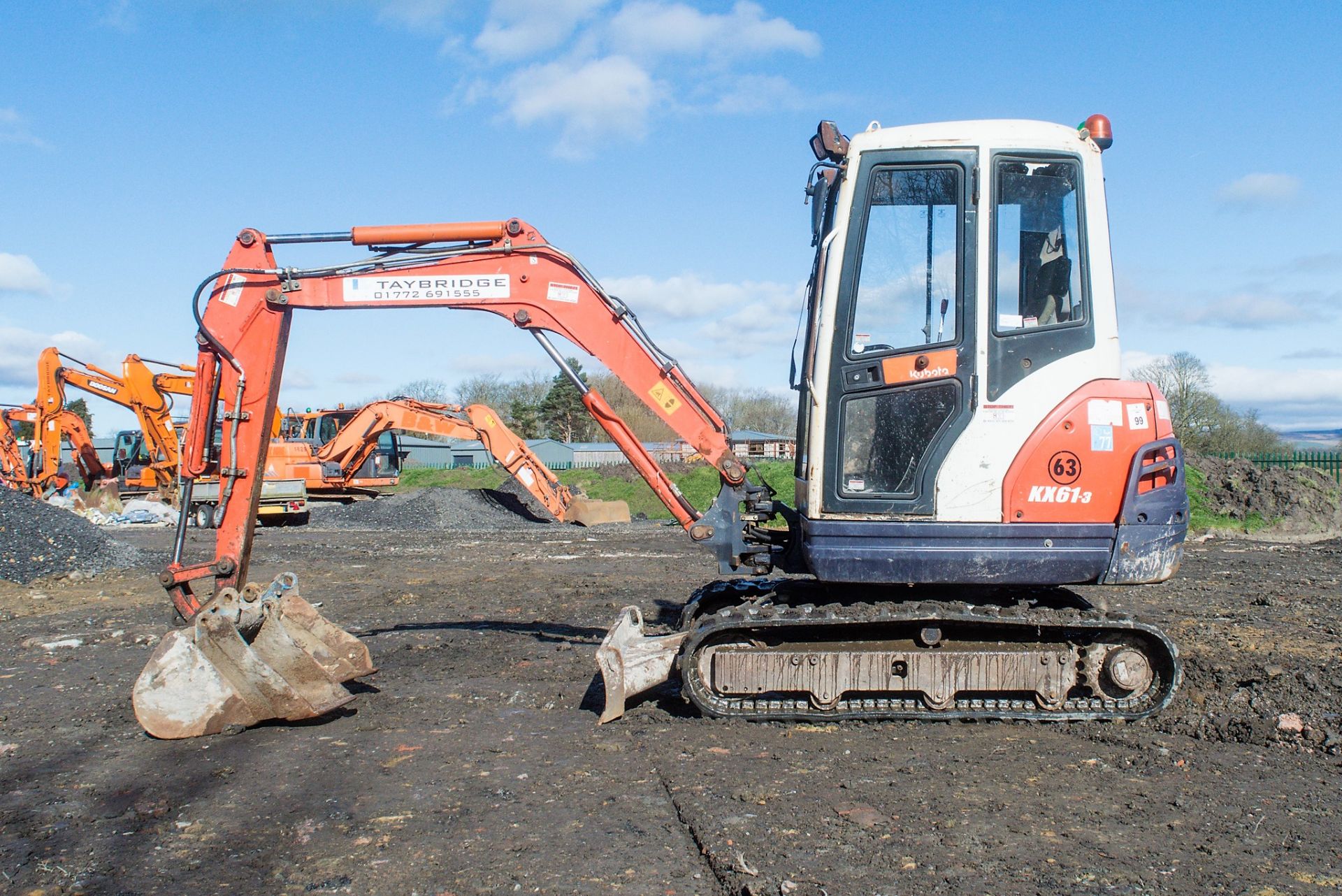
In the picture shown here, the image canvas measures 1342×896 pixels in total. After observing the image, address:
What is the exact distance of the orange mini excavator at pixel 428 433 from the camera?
22047 millimetres

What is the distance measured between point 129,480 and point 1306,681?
94.0 feet

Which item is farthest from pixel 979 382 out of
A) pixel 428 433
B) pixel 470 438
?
pixel 470 438

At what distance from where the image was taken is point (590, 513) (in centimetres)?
2306

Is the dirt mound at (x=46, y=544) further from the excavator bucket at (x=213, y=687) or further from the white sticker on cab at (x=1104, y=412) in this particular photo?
the white sticker on cab at (x=1104, y=412)

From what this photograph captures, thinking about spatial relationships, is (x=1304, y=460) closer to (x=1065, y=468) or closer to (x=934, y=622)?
(x=1065, y=468)

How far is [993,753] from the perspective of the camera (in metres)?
5.13

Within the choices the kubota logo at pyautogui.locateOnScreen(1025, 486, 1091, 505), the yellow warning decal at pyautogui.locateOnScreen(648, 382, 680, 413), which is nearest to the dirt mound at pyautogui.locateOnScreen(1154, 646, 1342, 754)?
the kubota logo at pyautogui.locateOnScreen(1025, 486, 1091, 505)

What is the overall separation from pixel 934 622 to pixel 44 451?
25.5m

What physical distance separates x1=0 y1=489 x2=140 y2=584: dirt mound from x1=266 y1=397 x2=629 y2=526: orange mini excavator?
7.58 metres

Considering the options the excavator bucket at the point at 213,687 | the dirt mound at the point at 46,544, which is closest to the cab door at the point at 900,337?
the excavator bucket at the point at 213,687

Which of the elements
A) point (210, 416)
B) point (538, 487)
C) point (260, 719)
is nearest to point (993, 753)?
point (260, 719)

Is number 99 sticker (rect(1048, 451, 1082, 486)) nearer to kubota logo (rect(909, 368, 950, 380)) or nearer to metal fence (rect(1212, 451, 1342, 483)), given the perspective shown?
kubota logo (rect(909, 368, 950, 380))

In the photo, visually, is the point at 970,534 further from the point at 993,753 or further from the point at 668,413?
the point at 668,413

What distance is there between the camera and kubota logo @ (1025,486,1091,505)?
17.8 feet
